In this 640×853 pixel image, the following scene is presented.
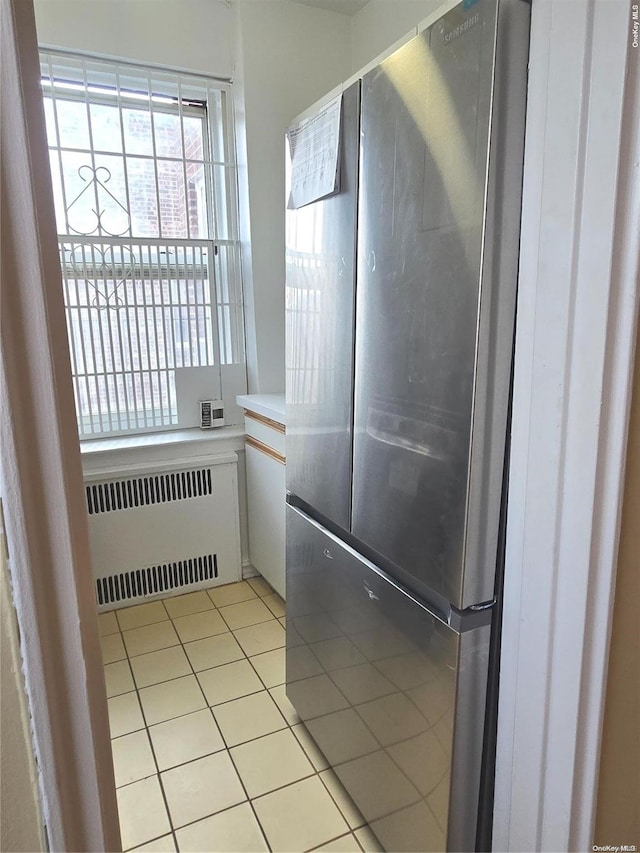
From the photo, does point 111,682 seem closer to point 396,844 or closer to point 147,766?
point 147,766

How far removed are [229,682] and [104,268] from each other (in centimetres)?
163

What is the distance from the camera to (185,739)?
165 cm

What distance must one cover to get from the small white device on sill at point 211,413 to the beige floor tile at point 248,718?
1.13 metres

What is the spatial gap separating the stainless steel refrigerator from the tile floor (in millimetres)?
126

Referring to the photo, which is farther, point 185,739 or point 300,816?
point 185,739

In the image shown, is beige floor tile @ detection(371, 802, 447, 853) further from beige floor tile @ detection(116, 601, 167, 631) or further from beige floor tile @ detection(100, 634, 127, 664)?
beige floor tile @ detection(116, 601, 167, 631)

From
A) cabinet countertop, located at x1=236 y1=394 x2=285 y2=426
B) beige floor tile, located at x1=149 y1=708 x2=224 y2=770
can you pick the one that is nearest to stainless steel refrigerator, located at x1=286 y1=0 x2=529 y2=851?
beige floor tile, located at x1=149 y1=708 x2=224 y2=770

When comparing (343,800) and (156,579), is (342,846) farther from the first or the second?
(156,579)

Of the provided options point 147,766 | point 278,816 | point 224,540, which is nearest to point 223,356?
point 224,540

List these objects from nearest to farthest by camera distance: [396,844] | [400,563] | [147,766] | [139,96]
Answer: [400,563]
[396,844]
[147,766]
[139,96]

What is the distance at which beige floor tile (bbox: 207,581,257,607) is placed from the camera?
240 centimetres

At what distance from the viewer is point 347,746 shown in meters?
1.41

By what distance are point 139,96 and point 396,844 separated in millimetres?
2580

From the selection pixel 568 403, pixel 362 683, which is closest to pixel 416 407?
pixel 568 403
